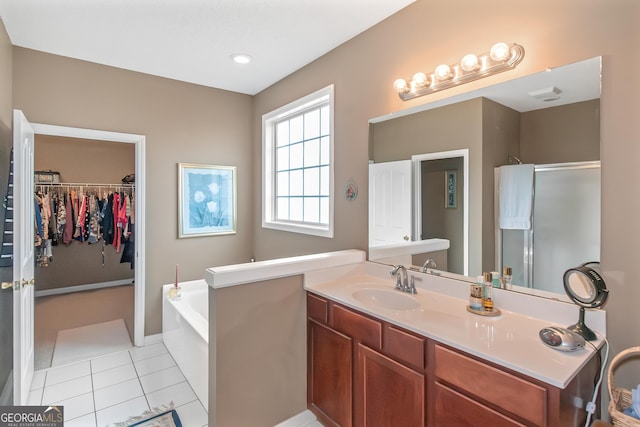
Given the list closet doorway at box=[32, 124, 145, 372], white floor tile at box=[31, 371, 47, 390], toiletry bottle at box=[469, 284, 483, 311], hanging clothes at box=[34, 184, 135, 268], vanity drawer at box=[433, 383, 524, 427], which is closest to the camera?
vanity drawer at box=[433, 383, 524, 427]

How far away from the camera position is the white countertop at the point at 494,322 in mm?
1104

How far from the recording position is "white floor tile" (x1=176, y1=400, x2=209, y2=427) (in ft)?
6.89

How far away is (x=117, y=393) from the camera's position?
241 cm

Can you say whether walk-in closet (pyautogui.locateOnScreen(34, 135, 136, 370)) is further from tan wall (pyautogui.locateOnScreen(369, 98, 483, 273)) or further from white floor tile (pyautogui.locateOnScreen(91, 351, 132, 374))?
tan wall (pyautogui.locateOnScreen(369, 98, 483, 273))

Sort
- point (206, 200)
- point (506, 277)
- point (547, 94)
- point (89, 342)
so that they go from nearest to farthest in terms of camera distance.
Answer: point (547, 94) → point (506, 277) → point (89, 342) → point (206, 200)

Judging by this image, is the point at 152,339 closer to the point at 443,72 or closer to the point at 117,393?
the point at 117,393

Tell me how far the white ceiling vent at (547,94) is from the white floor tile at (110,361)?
3.66 metres

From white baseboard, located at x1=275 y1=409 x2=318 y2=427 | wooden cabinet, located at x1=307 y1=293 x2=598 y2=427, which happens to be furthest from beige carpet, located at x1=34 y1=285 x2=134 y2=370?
wooden cabinet, located at x1=307 y1=293 x2=598 y2=427

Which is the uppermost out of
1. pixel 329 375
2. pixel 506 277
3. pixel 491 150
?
pixel 491 150

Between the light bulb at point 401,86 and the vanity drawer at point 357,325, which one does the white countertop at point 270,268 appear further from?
the light bulb at point 401,86

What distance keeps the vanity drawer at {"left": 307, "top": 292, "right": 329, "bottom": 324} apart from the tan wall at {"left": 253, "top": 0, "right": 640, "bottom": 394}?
0.62m

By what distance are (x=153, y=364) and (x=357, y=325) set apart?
2175 millimetres

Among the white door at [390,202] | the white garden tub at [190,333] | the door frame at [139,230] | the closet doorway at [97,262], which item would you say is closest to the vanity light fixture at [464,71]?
the white door at [390,202]

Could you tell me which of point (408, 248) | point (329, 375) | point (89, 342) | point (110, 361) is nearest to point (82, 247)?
point (89, 342)
